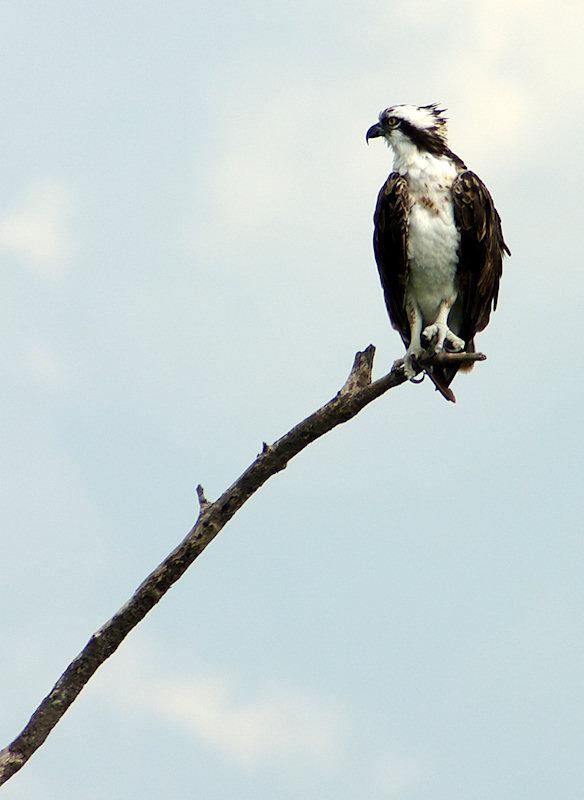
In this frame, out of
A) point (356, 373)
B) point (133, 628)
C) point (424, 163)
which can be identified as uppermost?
point (424, 163)

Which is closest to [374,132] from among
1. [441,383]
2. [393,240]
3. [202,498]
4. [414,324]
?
[393,240]

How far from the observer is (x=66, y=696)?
7.59 meters

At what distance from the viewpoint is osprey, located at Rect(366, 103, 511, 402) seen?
878 centimetres

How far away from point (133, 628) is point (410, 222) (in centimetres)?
369

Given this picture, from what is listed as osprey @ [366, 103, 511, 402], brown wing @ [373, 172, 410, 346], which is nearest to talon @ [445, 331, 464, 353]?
osprey @ [366, 103, 511, 402]

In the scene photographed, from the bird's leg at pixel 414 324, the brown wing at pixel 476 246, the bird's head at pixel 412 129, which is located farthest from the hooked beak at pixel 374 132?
the bird's leg at pixel 414 324

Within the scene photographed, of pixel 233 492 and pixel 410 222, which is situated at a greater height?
pixel 410 222

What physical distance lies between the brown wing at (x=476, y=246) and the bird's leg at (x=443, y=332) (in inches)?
7.2

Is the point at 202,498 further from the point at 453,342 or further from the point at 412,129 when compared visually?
the point at 412,129

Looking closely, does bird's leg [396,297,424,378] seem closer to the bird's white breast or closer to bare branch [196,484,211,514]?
the bird's white breast

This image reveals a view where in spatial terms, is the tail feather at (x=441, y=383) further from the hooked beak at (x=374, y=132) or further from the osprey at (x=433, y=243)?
the hooked beak at (x=374, y=132)

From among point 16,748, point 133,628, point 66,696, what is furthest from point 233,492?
point 16,748

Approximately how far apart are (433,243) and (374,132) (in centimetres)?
130

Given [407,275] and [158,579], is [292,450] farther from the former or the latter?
[407,275]
